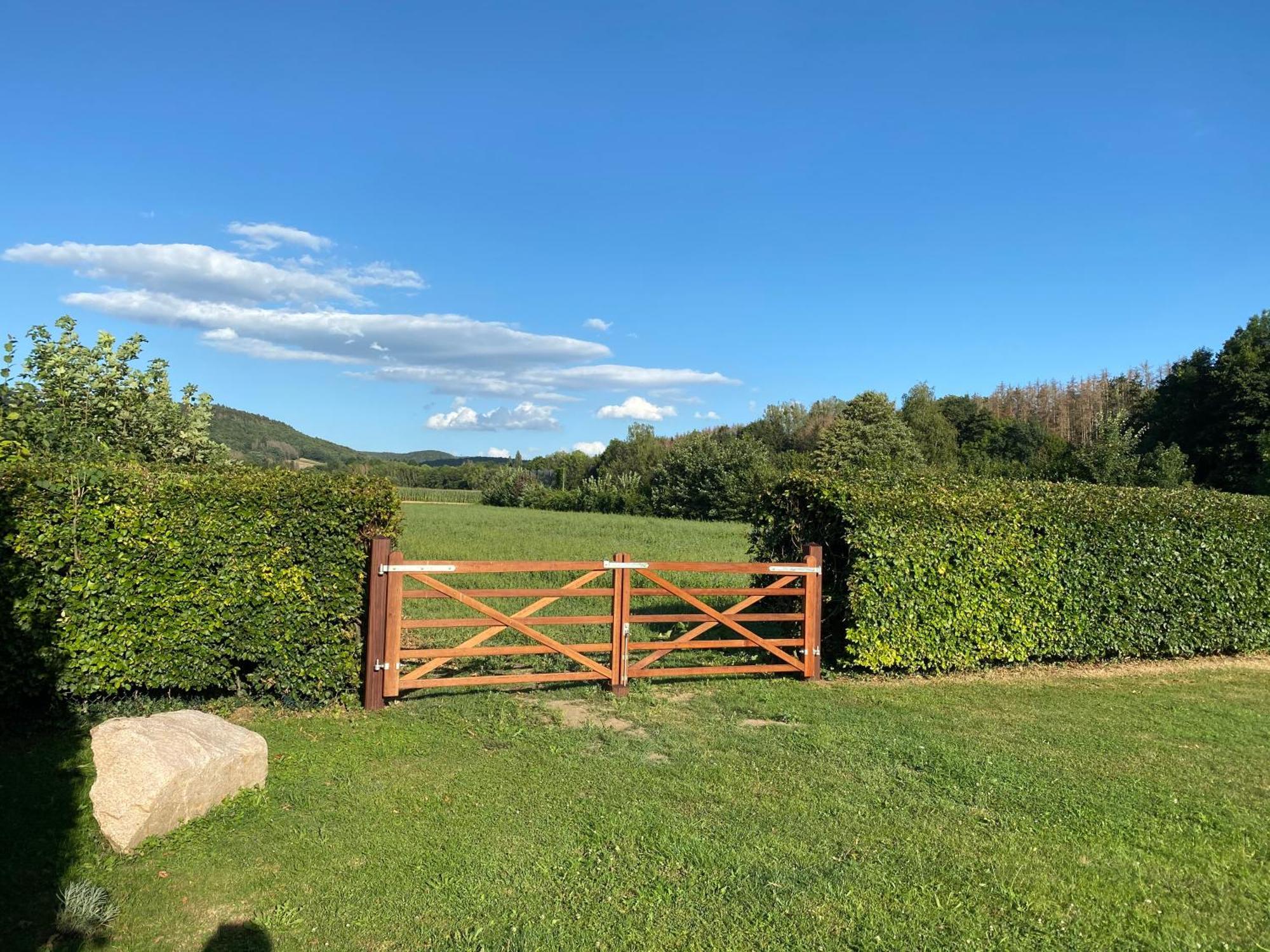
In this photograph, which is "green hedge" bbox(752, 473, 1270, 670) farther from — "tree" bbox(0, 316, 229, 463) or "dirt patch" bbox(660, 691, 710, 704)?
"tree" bbox(0, 316, 229, 463)

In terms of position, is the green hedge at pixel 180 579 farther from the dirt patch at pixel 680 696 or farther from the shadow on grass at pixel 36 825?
the dirt patch at pixel 680 696

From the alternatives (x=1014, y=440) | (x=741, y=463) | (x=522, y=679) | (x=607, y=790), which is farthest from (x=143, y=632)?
(x=1014, y=440)

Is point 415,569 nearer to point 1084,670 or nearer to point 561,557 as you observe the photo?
point 1084,670

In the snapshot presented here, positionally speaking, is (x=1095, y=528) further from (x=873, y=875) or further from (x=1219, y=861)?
(x=873, y=875)

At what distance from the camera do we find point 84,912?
371cm

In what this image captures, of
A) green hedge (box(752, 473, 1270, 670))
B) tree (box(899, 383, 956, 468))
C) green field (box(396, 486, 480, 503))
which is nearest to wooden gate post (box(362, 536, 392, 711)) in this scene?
green hedge (box(752, 473, 1270, 670))

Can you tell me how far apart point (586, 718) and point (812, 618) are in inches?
129

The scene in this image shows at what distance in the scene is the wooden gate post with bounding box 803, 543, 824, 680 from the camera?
9.19 metres

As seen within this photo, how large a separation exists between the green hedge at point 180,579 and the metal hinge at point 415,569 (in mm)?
243

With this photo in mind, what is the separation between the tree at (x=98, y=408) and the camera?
34.5ft

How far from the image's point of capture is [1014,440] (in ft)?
230

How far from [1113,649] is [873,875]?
27.3 ft

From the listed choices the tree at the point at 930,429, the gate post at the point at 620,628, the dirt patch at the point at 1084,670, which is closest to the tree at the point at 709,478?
the tree at the point at 930,429

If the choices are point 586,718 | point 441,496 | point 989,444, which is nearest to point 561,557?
point 586,718
